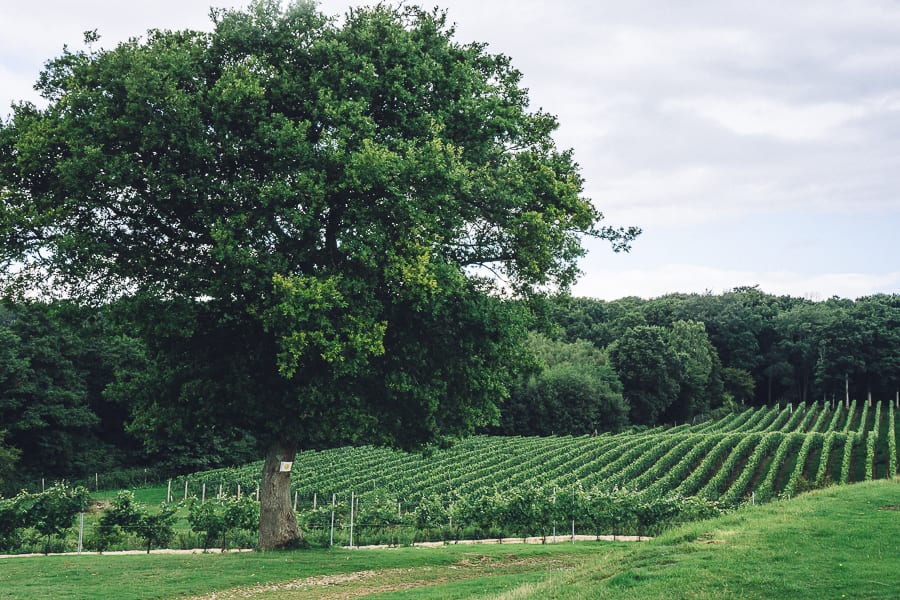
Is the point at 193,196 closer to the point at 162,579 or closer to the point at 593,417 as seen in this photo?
the point at 162,579

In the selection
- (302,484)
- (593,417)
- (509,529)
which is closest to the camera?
(509,529)

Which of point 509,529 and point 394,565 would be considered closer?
point 394,565

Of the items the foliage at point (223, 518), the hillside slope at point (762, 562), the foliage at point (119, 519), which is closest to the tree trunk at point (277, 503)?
the foliage at point (223, 518)

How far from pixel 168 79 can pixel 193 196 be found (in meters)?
2.27

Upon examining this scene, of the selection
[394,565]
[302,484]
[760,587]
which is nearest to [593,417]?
[302,484]

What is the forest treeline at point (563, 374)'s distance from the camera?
18109 millimetres

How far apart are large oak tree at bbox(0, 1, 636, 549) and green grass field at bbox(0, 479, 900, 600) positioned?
2959mm

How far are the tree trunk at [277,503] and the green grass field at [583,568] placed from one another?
0.79 meters

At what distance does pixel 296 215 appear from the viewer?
14398 mm

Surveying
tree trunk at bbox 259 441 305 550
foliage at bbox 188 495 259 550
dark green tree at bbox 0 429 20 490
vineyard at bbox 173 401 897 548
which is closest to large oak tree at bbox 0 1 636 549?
tree trunk at bbox 259 441 305 550

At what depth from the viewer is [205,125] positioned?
15172 millimetres

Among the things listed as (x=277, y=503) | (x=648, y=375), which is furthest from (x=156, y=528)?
(x=648, y=375)

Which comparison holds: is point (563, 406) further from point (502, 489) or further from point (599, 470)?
point (502, 489)

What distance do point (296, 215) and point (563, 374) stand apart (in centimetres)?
7145
